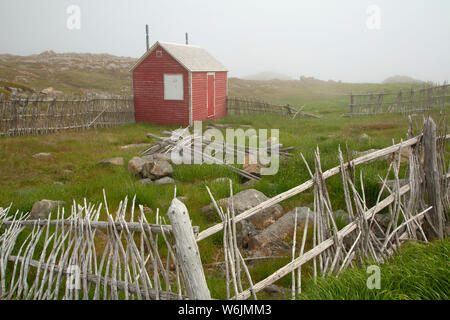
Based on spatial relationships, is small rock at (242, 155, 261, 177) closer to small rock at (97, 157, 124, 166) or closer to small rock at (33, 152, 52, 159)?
small rock at (97, 157, 124, 166)

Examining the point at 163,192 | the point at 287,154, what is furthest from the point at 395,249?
the point at 287,154

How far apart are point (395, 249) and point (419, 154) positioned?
151 cm

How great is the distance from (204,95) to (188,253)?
633 inches

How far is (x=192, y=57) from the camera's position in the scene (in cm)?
1803

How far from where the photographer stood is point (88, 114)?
1486 centimetres

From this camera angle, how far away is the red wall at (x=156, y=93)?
1656 centimetres

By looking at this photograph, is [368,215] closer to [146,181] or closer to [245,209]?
[245,209]

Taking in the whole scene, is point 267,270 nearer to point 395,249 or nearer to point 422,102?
point 395,249

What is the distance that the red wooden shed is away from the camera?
1648 cm

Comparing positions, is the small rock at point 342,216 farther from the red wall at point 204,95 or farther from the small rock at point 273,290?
the red wall at point 204,95

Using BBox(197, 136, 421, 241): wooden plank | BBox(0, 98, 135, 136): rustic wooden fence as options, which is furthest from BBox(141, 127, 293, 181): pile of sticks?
BBox(0, 98, 135, 136): rustic wooden fence

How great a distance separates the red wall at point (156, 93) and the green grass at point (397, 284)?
14.5m

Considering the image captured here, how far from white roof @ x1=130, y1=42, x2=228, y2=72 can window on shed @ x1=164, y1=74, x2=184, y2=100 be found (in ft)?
2.50

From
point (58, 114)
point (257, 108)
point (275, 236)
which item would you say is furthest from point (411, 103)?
point (58, 114)
